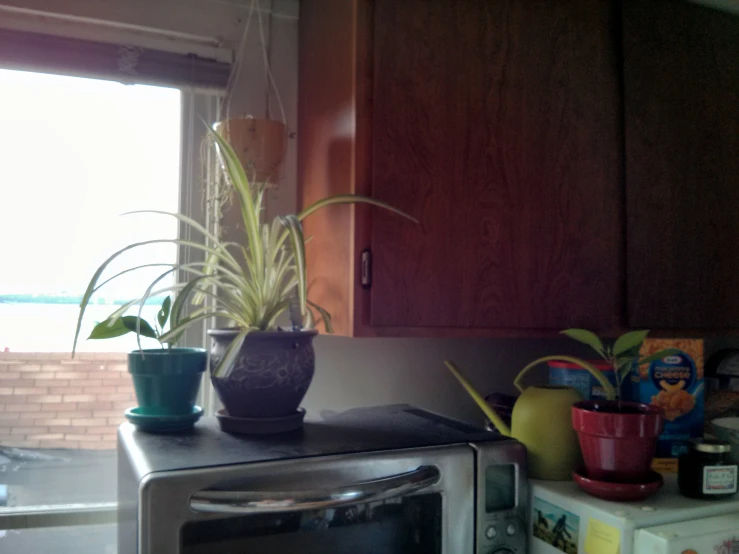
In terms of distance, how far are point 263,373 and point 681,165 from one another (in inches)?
35.0

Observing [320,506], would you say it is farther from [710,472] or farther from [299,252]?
[710,472]

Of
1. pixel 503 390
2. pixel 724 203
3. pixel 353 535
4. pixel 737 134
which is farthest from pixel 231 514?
pixel 737 134

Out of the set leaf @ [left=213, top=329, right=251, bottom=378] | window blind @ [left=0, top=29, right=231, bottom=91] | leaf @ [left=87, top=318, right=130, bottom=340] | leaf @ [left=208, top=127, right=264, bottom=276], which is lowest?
leaf @ [left=213, top=329, right=251, bottom=378]

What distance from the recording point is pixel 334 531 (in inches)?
29.8

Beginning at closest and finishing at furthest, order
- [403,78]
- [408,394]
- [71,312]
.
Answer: [403,78] < [71,312] < [408,394]

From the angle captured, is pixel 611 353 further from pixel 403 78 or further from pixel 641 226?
pixel 403 78

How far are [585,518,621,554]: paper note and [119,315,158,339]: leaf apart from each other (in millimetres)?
671

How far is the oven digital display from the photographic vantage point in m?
0.82

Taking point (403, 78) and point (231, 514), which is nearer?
point (231, 514)

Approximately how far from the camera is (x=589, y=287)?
3.56ft

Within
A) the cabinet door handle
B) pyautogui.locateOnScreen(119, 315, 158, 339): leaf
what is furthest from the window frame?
the cabinet door handle

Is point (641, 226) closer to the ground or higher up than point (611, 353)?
higher up

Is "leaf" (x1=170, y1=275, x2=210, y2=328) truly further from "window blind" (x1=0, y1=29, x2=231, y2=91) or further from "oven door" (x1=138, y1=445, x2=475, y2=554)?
"window blind" (x1=0, y1=29, x2=231, y2=91)

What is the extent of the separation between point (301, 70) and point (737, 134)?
0.90 metres
